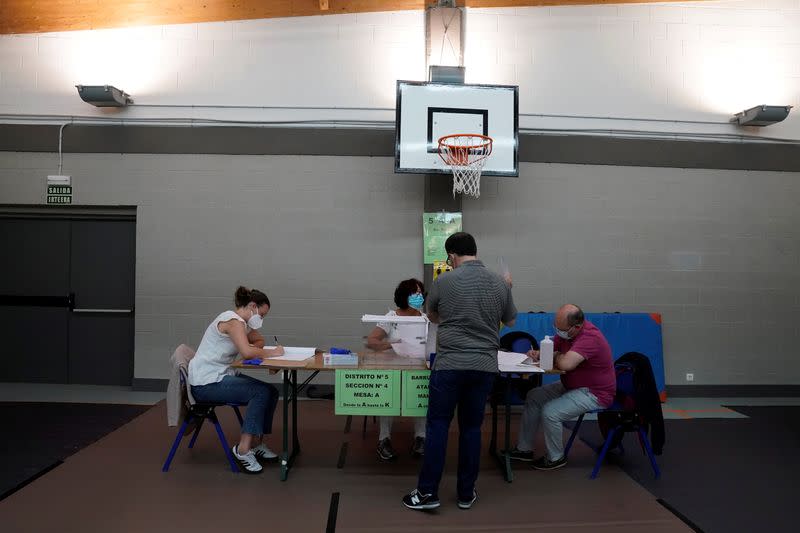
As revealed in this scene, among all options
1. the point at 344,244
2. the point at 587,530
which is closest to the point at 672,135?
the point at 344,244

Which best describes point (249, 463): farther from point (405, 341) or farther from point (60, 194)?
point (60, 194)

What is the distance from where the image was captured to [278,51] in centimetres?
529

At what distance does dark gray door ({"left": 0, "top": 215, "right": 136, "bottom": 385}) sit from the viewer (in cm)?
548

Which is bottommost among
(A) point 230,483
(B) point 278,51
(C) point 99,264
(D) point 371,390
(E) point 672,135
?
(A) point 230,483

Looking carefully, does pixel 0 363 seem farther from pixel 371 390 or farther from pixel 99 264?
pixel 371 390

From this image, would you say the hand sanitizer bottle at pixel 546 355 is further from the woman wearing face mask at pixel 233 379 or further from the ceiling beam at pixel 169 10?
the ceiling beam at pixel 169 10

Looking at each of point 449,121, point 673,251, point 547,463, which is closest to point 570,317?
point 547,463

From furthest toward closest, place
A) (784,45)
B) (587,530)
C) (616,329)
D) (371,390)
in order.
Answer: (784,45) < (616,329) < (371,390) < (587,530)

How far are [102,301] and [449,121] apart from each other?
3966 millimetres

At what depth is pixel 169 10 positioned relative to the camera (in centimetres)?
516

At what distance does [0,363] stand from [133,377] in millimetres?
1486

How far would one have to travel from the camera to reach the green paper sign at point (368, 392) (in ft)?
10.0

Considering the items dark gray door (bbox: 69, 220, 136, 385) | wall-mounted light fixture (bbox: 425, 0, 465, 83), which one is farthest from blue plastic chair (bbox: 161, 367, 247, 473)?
wall-mounted light fixture (bbox: 425, 0, 465, 83)

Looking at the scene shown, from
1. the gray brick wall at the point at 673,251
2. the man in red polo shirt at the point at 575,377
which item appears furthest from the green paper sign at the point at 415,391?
the gray brick wall at the point at 673,251
